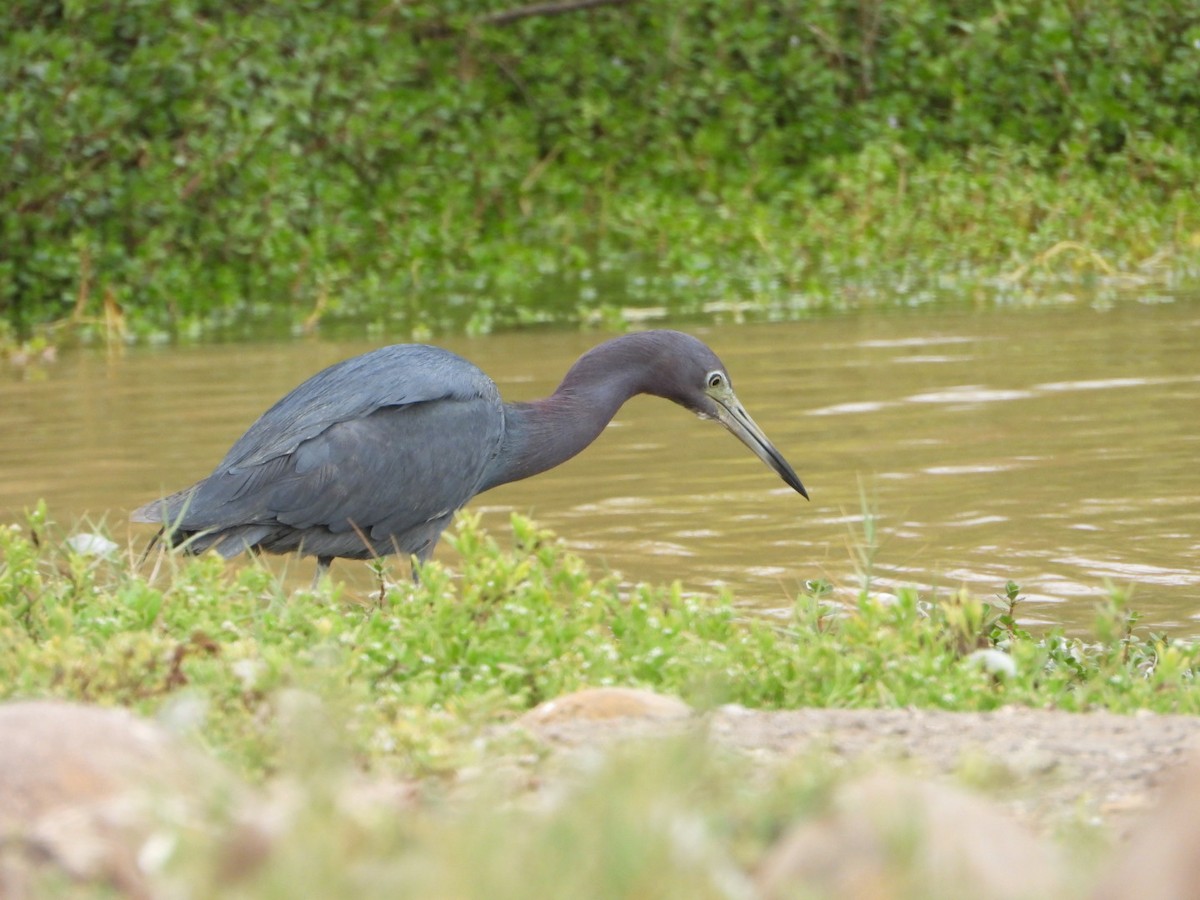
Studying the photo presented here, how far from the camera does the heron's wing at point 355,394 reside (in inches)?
231

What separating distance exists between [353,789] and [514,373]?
688 centimetres

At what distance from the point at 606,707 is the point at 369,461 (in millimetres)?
2314

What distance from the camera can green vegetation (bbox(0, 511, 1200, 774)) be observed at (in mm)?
3748

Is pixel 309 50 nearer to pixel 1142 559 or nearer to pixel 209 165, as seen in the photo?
pixel 209 165

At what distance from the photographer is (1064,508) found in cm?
697

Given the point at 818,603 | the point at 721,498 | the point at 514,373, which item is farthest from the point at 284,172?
the point at 818,603

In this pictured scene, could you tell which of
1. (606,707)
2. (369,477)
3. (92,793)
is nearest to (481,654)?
(606,707)

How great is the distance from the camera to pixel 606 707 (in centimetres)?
369

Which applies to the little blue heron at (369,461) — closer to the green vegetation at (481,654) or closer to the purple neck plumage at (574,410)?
the purple neck plumage at (574,410)

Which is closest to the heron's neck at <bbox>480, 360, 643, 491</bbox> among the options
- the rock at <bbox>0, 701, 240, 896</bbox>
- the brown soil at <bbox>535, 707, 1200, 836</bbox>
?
the brown soil at <bbox>535, 707, 1200, 836</bbox>

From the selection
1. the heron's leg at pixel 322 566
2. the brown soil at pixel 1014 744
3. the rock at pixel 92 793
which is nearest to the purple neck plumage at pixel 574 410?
the heron's leg at pixel 322 566

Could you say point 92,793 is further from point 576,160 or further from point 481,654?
point 576,160

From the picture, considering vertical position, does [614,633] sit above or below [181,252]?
below

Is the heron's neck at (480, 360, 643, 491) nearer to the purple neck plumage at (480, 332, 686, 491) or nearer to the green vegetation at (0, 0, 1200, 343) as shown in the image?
the purple neck plumage at (480, 332, 686, 491)
